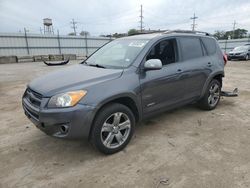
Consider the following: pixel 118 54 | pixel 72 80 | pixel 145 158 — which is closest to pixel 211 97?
pixel 118 54

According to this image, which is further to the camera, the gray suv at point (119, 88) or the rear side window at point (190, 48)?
the rear side window at point (190, 48)

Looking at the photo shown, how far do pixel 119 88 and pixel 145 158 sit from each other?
3.39ft

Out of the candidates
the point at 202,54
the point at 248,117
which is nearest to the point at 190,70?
the point at 202,54

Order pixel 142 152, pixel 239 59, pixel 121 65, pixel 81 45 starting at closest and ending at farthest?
pixel 142 152
pixel 121 65
pixel 239 59
pixel 81 45

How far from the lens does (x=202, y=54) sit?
4359 mm

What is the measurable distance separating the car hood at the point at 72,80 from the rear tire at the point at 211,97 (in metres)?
2.39

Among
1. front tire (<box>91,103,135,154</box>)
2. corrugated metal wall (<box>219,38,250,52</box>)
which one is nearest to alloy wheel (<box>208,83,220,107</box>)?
front tire (<box>91,103,135,154</box>)

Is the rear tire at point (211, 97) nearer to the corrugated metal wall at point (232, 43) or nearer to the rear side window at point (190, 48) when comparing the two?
the rear side window at point (190, 48)

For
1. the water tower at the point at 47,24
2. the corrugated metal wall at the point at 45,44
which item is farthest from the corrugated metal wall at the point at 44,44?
the water tower at the point at 47,24

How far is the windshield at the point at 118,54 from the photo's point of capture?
10.9 feet

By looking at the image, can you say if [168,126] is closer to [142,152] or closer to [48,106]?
[142,152]

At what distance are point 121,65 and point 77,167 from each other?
1.61m

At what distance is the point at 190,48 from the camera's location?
4.10 meters

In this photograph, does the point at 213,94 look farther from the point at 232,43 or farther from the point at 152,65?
the point at 232,43
